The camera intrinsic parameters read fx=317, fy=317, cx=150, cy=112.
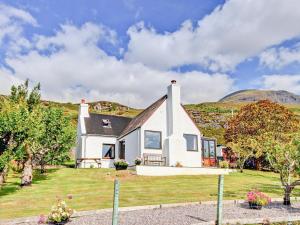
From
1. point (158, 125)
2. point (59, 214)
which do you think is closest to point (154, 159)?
point (158, 125)

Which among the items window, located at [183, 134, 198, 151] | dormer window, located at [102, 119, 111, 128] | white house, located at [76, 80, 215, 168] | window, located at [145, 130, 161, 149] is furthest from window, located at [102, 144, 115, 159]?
window, located at [183, 134, 198, 151]

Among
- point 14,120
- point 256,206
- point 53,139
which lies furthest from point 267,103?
point 14,120

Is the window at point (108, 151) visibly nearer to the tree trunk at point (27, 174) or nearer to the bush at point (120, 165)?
the bush at point (120, 165)

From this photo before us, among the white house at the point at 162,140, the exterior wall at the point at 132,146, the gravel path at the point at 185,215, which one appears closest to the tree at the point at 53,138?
the exterior wall at the point at 132,146

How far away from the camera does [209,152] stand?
40906 mm

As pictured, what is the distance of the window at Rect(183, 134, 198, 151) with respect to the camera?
1340 inches

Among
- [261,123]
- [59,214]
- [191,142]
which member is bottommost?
[59,214]

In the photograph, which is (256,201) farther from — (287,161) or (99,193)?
(99,193)

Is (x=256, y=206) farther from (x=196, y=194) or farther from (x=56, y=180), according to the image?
(x=56, y=180)

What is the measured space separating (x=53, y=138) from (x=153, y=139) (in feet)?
32.5

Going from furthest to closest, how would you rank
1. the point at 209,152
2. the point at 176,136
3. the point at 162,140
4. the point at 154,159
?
the point at 209,152, the point at 162,140, the point at 176,136, the point at 154,159

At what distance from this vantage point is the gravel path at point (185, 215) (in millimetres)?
12203

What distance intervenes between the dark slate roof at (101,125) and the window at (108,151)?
1517 millimetres

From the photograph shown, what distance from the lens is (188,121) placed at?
34406 mm
